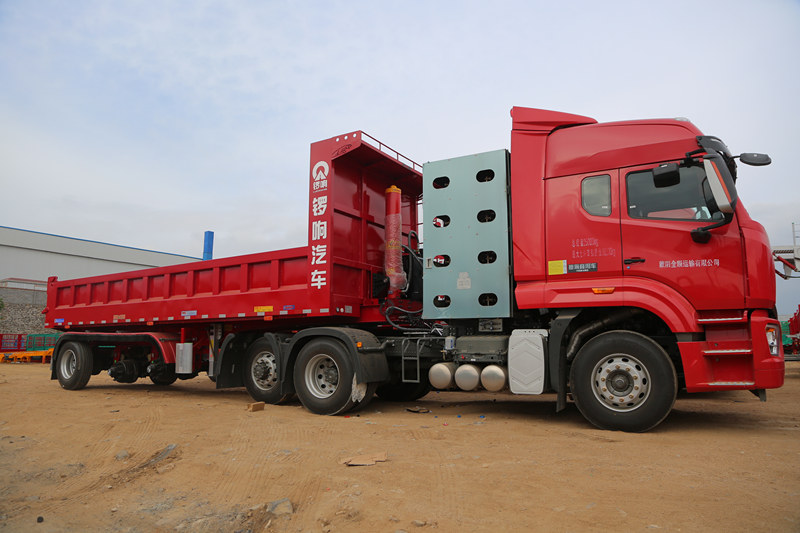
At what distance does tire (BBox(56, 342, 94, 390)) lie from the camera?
1027 cm

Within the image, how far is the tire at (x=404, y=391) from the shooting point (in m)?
8.38

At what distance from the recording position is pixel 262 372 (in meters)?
7.87

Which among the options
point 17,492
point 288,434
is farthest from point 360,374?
point 17,492

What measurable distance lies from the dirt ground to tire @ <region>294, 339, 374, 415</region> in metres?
0.24

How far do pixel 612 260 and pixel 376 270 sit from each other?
348cm

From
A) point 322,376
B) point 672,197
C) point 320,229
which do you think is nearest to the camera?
point 672,197

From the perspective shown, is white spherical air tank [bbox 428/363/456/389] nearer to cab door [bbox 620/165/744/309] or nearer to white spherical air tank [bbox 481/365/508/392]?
white spherical air tank [bbox 481/365/508/392]

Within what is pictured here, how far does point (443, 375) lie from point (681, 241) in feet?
9.91

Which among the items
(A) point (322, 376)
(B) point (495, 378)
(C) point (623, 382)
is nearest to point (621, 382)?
(C) point (623, 382)

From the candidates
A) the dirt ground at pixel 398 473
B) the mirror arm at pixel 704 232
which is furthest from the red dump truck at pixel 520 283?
the dirt ground at pixel 398 473

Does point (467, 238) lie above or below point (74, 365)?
above

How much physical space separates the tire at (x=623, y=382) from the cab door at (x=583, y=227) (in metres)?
0.74

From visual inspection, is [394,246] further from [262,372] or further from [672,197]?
[672,197]

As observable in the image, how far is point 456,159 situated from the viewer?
6.85 meters
